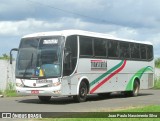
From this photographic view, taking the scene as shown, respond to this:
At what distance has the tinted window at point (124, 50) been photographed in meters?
26.3

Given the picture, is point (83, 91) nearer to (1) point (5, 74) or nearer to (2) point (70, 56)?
(2) point (70, 56)

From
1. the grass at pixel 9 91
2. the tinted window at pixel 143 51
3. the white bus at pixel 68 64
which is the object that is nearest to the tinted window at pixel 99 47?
the white bus at pixel 68 64

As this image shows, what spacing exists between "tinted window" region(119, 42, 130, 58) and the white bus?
7.1 inches

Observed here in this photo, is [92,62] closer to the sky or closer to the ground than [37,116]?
closer to the sky

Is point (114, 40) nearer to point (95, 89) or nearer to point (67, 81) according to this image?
point (95, 89)

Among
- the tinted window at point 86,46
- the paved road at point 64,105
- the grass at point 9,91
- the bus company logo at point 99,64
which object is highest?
the tinted window at point 86,46

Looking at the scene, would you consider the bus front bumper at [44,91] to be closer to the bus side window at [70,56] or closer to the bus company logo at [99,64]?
the bus side window at [70,56]

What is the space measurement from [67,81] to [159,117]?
7864mm

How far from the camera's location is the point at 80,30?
22594mm

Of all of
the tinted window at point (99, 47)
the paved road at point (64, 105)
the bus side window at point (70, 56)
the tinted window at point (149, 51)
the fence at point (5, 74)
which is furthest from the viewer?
the fence at point (5, 74)

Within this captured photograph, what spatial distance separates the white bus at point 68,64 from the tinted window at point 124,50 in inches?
7.1

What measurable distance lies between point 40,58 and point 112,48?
227 inches

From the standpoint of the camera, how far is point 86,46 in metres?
22.6

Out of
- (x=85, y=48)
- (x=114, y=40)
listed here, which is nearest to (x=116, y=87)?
(x=114, y=40)
